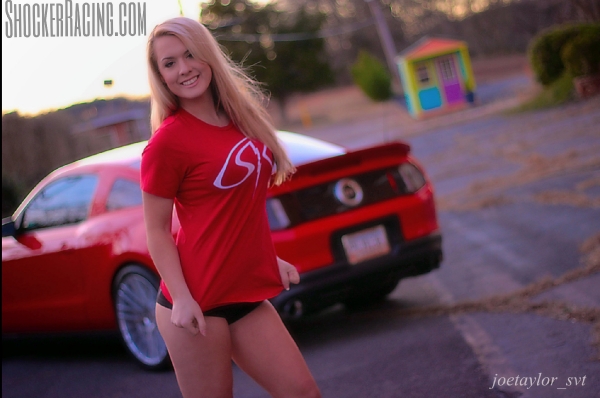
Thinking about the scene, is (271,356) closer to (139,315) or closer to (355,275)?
(355,275)

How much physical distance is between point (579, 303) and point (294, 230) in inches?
70.6

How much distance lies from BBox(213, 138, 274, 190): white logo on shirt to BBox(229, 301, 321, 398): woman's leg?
458 mm

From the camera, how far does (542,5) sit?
3095cm

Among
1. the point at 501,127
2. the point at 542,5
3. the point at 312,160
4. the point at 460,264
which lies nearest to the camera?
the point at 312,160

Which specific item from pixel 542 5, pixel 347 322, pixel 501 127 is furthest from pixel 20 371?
pixel 542 5

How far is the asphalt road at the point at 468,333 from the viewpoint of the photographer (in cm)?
409

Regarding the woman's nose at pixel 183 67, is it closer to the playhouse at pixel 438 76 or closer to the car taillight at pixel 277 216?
the car taillight at pixel 277 216

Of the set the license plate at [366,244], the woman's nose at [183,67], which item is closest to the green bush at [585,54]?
the license plate at [366,244]

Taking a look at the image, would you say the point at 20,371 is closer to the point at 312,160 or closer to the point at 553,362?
the point at 312,160

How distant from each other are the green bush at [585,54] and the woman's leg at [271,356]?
18620 mm

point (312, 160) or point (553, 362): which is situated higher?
point (312, 160)

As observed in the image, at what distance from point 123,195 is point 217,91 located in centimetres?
298

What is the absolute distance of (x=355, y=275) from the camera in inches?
202

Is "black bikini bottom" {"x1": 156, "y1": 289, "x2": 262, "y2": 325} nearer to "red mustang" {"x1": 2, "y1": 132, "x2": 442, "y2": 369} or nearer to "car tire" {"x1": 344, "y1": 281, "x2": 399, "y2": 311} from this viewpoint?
"red mustang" {"x1": 2, "y1": 132, "x2": 442, "y2": 369}
